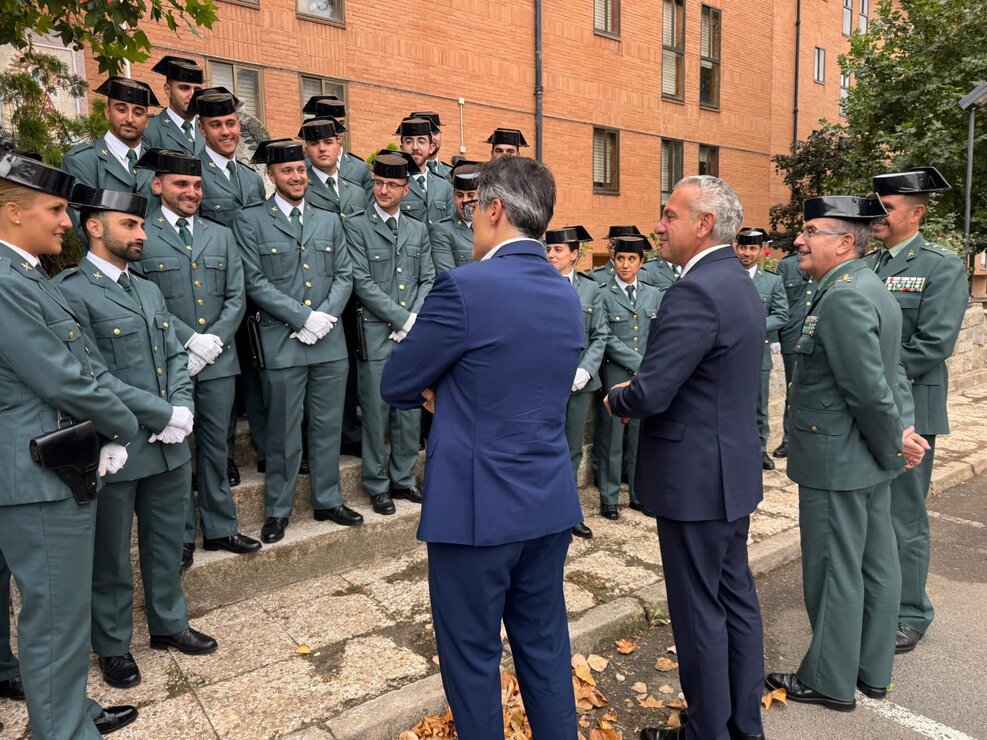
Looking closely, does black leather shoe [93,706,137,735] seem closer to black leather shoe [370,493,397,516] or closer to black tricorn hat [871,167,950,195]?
black leather shoe [370,493,397,516]

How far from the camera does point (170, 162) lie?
3959 millimetres

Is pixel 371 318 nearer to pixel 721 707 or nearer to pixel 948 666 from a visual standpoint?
pixel 721 707

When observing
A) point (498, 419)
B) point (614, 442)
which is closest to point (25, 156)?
point (498, 419)

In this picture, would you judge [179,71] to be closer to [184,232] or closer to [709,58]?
[184,232]

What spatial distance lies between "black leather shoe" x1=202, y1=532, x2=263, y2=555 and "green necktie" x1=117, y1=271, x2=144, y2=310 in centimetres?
150

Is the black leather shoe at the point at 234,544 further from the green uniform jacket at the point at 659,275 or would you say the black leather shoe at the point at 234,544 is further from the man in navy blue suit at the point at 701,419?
the green uniform jacket at the point at 659,275

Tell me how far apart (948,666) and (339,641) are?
3.05 m

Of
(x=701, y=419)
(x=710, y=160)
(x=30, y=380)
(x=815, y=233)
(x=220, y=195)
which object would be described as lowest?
(x=701, y=419)

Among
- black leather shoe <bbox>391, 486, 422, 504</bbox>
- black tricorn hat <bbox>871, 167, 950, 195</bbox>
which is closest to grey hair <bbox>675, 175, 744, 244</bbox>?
black tricorn hat <bbox>871, 167, 950, 195</bbox>

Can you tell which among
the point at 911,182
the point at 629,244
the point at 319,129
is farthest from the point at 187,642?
the point at 911,182

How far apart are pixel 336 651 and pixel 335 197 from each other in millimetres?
2992

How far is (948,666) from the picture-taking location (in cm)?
371

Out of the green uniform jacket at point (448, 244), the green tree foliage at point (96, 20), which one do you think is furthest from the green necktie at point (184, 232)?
the green uniform jacket at point (448, 244)

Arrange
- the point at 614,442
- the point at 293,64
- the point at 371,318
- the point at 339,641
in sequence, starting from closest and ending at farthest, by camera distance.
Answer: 1. the point at 339,641
2. the point at 371,318
3. the point at 614,442
4. the point at 293,64
